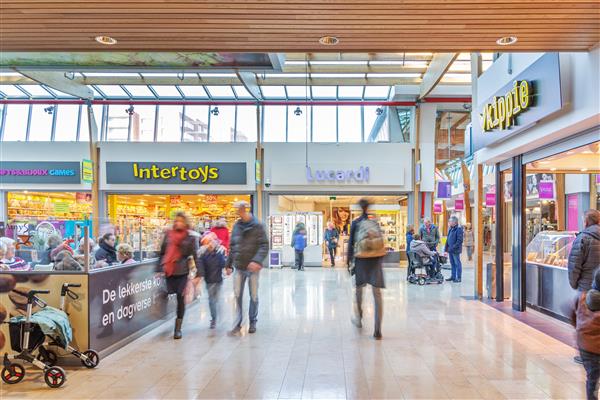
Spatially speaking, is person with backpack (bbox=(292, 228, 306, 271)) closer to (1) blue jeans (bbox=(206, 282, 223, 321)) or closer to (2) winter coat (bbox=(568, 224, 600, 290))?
(1) blue jeans (bbox=(206, 282, 223, 321))

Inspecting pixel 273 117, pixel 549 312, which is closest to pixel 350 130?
pixel 273 117

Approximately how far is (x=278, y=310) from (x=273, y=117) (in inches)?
419

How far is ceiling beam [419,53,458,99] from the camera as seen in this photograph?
11.8 metres

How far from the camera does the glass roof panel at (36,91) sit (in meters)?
16.8

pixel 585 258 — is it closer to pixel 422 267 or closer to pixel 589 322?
pixel 589 322

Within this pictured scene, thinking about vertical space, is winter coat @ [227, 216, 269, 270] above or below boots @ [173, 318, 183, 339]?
above

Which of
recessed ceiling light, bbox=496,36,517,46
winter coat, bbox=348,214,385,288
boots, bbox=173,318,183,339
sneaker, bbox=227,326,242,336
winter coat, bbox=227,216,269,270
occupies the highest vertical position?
recessed ceiling light, bbox=496,36,517,46

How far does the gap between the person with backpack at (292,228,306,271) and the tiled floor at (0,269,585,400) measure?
6791mm

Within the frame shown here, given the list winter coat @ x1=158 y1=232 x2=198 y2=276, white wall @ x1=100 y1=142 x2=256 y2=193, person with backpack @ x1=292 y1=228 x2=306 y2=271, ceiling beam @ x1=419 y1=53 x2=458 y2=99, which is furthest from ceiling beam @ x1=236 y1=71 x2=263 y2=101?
winter coat @ x1=158 y1=232 x2=198 y2=276

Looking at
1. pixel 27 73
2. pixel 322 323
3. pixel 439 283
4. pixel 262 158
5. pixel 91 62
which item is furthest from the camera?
pixel 262 158

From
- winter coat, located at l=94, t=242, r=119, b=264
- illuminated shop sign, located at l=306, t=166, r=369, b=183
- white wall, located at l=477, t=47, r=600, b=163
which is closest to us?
white wall, located at l=477, t=47, r=600, b=163

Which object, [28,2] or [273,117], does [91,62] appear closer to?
[28,2]

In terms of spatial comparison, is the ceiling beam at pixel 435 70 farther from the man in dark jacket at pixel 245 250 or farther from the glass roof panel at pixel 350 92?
the man in dark jacket at pixel 245 250

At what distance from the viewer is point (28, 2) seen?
13.4 ft
